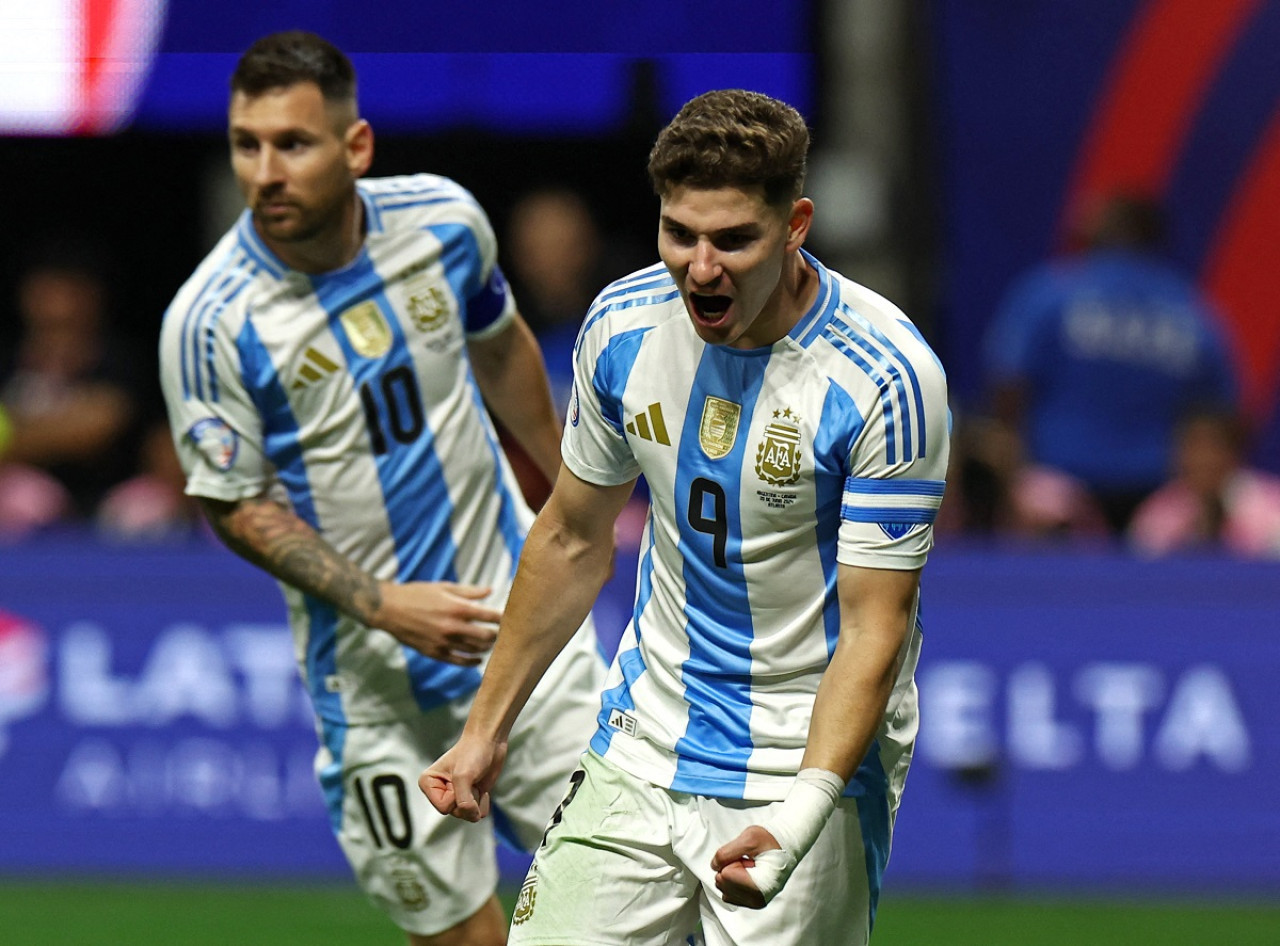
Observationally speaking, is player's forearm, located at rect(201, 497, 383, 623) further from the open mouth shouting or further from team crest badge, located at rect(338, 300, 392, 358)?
the open mouth shouting

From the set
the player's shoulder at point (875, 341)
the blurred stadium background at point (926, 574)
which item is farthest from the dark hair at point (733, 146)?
the blurred stadium background at point (926, 574)

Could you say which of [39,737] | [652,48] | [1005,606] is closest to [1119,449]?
[1005,606]

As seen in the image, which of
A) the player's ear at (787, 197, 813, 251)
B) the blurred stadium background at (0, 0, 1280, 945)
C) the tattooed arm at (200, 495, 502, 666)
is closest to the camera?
the player's ear at (787, 197, 813, 251)

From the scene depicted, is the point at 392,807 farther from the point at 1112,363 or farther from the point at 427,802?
the point at 1112,363

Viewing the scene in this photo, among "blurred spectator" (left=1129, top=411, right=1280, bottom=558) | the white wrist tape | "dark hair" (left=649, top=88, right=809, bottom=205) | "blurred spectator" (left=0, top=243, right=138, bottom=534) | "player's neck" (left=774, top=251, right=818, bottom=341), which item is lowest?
"blurred spectator" (left=1129, top=411, right=1280, bottom=558)

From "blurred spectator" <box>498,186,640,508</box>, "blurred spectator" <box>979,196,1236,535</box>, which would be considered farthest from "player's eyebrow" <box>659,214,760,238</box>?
"blurred spectator" <box>979,196,1236,535</box>

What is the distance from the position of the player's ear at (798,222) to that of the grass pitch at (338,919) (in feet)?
14.4

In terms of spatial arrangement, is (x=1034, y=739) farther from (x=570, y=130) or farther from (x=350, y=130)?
(x=570, y=130)

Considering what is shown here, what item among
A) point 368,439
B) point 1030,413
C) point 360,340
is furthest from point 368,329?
point 1030,413

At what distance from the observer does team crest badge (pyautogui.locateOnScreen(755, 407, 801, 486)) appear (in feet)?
14.0

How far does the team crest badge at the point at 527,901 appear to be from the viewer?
4461mm

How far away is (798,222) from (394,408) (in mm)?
1704

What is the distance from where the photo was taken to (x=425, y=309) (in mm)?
5633

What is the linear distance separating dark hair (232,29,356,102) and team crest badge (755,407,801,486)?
1.70 meters
